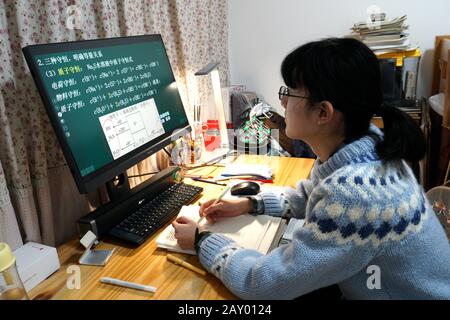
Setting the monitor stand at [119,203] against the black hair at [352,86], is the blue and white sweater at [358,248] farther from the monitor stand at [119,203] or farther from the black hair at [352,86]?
the monitor stand at [119,203]

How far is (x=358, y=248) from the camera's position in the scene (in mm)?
727

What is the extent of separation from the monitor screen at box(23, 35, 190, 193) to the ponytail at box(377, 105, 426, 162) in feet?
2.29

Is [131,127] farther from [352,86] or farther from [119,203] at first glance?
[352,86]

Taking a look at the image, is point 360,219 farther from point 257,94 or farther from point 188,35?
point 257,94

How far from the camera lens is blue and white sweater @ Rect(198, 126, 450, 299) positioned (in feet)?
2.37

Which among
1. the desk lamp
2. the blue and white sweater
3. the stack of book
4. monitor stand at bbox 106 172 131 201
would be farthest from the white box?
the stack of book

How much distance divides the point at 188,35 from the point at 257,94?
100 cm

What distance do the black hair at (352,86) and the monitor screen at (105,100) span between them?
1.75 ft

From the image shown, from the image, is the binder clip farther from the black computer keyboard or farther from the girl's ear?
the girl's ear

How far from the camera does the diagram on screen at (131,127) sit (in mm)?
1047

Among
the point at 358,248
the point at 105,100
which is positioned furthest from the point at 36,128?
the point at 358,248

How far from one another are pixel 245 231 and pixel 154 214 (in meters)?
0.28

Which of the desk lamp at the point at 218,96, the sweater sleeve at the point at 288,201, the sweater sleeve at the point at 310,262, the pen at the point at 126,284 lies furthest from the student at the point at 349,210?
the desk lamp at the point at 218,96
